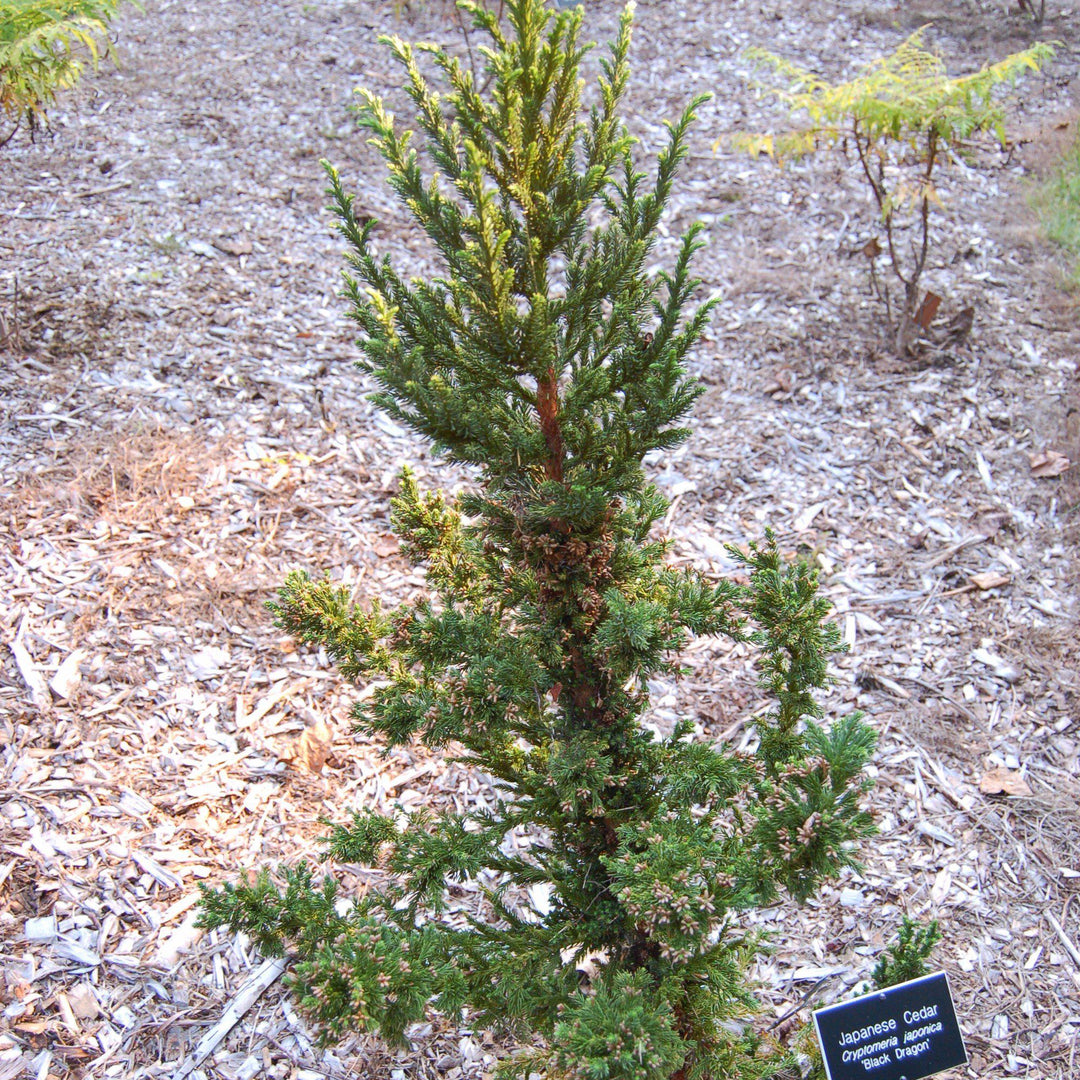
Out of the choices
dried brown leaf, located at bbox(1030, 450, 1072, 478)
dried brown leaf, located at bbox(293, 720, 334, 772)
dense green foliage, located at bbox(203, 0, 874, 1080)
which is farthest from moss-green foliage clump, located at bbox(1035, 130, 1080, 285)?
dried brown leaf, located at bbox(293, 720, 334, 772)

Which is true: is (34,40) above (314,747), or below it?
above

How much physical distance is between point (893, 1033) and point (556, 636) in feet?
4.71

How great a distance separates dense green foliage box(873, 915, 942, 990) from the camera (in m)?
2.14

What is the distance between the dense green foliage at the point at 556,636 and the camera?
1.80 m

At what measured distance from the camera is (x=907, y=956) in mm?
2201

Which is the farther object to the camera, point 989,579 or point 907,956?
point 989,579

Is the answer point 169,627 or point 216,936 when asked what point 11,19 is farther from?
point 216,936

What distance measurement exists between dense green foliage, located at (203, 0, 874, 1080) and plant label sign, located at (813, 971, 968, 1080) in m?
0.23

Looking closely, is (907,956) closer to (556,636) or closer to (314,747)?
(556,636)

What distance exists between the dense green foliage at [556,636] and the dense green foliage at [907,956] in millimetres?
348

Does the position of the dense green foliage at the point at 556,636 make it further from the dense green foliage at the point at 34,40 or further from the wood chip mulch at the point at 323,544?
the dense green foliage at the point at 34,40

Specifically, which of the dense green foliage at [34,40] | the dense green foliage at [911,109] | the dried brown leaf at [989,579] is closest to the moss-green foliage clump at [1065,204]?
the dense green foliage at [911,109]

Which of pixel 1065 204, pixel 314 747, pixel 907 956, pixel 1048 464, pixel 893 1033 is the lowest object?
pixel 314 747

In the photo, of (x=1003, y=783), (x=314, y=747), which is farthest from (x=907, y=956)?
(x=314, y=747)
